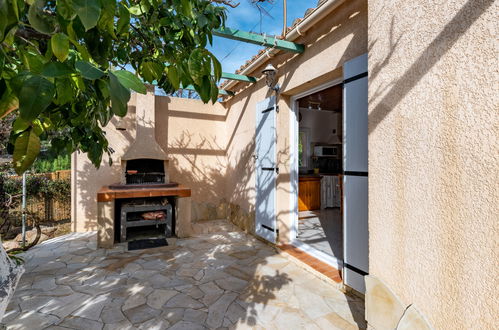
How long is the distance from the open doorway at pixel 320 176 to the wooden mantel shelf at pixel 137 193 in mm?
2285

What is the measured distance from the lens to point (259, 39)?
3.33m

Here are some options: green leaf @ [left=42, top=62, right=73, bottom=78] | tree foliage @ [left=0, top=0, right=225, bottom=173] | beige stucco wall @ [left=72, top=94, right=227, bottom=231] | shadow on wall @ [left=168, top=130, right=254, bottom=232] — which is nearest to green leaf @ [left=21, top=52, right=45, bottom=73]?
tree foliage @ [left=0, top=0, right=225, bottom=173]

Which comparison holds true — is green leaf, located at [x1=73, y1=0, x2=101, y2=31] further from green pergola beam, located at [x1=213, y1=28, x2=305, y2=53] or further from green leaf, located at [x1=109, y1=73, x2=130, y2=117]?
green pergola beam, located at [x1=213, y1=28, x2=305, y2=53]

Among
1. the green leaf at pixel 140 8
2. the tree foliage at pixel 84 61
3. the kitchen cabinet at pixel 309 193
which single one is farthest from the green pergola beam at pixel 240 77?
the green leaf at pixel 140 8

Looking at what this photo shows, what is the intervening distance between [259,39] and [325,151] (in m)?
5.47

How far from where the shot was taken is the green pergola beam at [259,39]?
10.1 feet

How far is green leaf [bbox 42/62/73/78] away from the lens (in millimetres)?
505

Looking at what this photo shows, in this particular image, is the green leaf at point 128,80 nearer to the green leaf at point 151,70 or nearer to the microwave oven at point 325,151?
the green leaf at point 151,70

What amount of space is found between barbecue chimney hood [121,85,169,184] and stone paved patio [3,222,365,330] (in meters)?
1.82

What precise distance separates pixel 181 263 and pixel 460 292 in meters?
3.23

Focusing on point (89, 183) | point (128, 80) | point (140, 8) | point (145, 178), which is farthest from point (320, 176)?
point (128, 80)

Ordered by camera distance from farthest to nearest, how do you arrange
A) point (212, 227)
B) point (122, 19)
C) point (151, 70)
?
point (212, 227) → point (151, 70) → point (122, 19)

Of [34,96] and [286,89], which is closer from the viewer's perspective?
[34,96]

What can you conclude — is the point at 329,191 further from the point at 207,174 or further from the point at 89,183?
the point at 89,183
